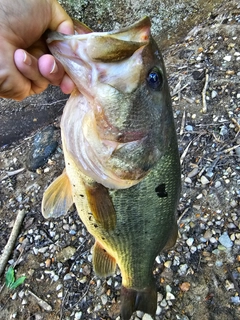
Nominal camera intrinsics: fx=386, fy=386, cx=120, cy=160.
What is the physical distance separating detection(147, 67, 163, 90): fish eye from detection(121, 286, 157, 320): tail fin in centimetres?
122

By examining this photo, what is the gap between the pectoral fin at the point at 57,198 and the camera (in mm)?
1974

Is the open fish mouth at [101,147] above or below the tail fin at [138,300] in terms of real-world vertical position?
above

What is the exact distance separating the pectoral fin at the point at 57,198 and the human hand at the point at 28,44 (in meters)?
0.52

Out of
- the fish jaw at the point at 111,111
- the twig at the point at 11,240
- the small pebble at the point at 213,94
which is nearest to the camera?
the fish jaw at the point at 111,111

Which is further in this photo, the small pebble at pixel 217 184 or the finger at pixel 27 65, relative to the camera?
the small pebble at pixel 217 184

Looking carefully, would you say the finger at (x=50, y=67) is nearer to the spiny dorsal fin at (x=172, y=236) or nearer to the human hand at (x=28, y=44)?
the human hand at (x=28, y=44)

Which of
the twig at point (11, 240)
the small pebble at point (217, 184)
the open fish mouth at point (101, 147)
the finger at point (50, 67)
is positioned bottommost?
the small pebble at point (217, 184)

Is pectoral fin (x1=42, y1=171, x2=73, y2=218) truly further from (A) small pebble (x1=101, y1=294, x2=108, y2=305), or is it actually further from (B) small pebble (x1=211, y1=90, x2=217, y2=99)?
(B) small pebble (x1=211, y1=90, x2=217, y2=99)

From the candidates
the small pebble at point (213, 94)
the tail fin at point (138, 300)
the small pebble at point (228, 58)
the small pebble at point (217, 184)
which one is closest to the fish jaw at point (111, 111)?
the tail fin at point (138, 300)

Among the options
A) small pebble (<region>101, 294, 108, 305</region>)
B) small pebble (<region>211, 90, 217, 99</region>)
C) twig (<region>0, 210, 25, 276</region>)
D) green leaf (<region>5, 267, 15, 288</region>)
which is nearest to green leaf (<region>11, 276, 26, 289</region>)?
green leaf (<region>5, 267, 15, 288</region>)

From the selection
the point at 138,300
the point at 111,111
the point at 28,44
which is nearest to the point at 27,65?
the point at 28,44

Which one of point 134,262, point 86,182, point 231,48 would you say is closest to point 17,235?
point 134,262

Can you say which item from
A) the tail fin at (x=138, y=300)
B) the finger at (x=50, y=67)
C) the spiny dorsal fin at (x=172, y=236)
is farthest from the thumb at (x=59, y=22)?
the tail fin at (x=138, y=300)

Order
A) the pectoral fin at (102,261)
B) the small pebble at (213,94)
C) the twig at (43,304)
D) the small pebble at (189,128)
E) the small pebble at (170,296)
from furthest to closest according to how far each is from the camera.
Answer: the small pebble at (213,94), the small pebble at (189,128), the twig at (43,304), the small pebble at (170,296), the pectoral fin at (102,261)
